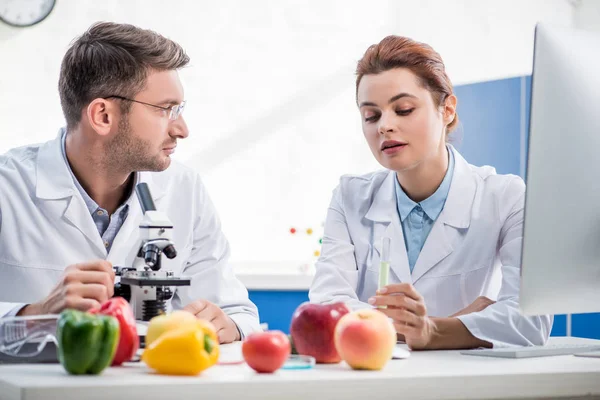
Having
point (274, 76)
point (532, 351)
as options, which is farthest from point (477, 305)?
point (274, 76)

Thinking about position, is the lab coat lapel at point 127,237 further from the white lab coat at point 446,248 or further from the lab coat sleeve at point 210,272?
the white lab coat at point 446,248

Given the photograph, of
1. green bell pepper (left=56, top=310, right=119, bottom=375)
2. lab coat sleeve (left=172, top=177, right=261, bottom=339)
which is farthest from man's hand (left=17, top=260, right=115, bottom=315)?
lab coat sleeve (left=172, top=177, right=261, bottom=339)

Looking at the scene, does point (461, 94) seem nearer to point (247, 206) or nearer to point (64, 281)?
point (247, 206)

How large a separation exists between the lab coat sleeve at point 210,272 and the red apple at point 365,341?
90 cm

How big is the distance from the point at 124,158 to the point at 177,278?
0.76 metres

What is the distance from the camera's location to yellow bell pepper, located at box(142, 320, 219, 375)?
128 cm

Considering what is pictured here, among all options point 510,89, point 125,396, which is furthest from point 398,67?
point 510,89

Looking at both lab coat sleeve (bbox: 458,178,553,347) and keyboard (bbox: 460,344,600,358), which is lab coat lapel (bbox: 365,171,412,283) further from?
keyboard (bbox: 460,344,600,358)

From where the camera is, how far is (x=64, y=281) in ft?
5.48

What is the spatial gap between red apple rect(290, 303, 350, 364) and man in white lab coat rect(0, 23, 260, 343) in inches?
26.1

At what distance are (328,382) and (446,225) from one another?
122 centimetres

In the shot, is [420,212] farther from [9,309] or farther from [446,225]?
[9,309]

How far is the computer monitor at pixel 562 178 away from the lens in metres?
1.48

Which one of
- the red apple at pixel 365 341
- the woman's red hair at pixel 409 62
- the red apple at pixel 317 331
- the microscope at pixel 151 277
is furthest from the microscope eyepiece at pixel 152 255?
the woman's red hair at pixel 409 62
